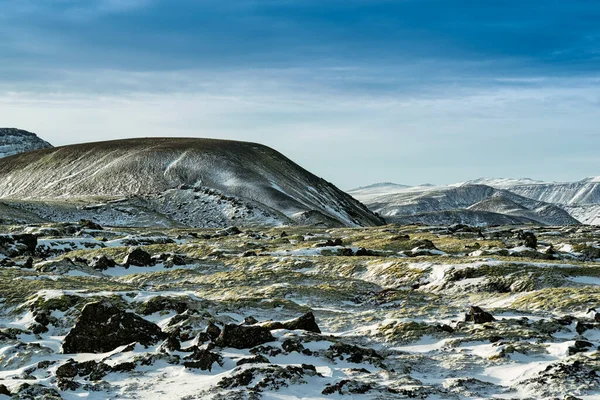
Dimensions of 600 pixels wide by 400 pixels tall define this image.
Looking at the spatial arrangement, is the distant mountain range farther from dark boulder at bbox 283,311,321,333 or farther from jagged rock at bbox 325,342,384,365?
jagged rock at bbox 325,342,384,365

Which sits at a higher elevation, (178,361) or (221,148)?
(221,148)

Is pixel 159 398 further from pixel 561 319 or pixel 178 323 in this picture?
pixel 561 319

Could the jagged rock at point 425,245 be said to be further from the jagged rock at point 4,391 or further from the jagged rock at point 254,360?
the jagged rock at point 4,391

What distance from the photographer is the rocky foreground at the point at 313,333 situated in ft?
50.8

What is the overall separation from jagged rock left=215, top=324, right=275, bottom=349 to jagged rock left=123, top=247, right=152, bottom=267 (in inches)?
996

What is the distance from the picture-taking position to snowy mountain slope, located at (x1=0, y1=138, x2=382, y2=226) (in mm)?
120625

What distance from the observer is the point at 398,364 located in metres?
18.2

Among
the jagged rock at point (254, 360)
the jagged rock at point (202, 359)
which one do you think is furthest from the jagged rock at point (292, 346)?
the jagged rock at point (202, 359)

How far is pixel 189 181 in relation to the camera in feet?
488

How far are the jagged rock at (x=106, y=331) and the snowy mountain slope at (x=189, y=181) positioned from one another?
8741 centimetres

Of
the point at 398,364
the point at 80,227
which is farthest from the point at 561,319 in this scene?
the point at 80,227

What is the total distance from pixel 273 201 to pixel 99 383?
121 metres

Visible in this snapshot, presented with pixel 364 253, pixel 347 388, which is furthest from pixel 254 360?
pixel 364 253

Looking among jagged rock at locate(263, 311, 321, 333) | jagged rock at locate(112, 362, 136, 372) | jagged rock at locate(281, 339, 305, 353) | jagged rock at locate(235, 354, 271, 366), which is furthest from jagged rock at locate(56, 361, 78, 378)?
jagged rock at locate(263, 311, 321, 333)
